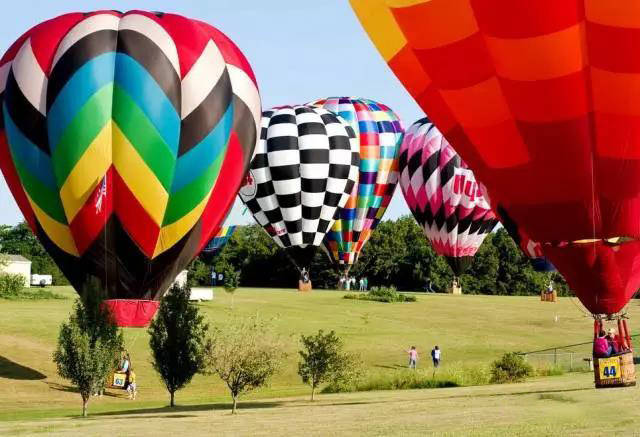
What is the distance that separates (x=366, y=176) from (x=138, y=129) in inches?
1325

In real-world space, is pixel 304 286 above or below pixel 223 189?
below

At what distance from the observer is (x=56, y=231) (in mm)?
28375

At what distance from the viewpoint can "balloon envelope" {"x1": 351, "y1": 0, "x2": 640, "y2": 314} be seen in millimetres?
21047

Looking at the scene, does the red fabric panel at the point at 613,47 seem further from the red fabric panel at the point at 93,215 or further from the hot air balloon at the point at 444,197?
the hot air balloon at the point at 444,197

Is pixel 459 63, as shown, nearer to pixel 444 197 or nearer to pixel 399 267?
pixel 444 197

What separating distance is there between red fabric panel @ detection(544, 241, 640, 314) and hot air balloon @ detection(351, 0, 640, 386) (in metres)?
0.02

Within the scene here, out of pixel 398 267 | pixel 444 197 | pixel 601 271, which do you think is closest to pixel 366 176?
pixel 444 197

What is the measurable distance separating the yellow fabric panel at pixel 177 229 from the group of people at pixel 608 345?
11003 mm

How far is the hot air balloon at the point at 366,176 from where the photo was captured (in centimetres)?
6072

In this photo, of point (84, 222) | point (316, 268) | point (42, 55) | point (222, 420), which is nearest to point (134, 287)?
point (84, 222)

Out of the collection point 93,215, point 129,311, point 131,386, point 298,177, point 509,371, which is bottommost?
point 131,386

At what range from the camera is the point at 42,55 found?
28.9 metres

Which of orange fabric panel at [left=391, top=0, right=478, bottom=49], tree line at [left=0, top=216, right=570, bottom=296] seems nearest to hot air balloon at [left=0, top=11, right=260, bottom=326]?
orange fabric panel at [left=391, top=0, right=478, bottom=49]

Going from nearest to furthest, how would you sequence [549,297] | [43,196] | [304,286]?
[43,196] → [549,297] → [304,286]
